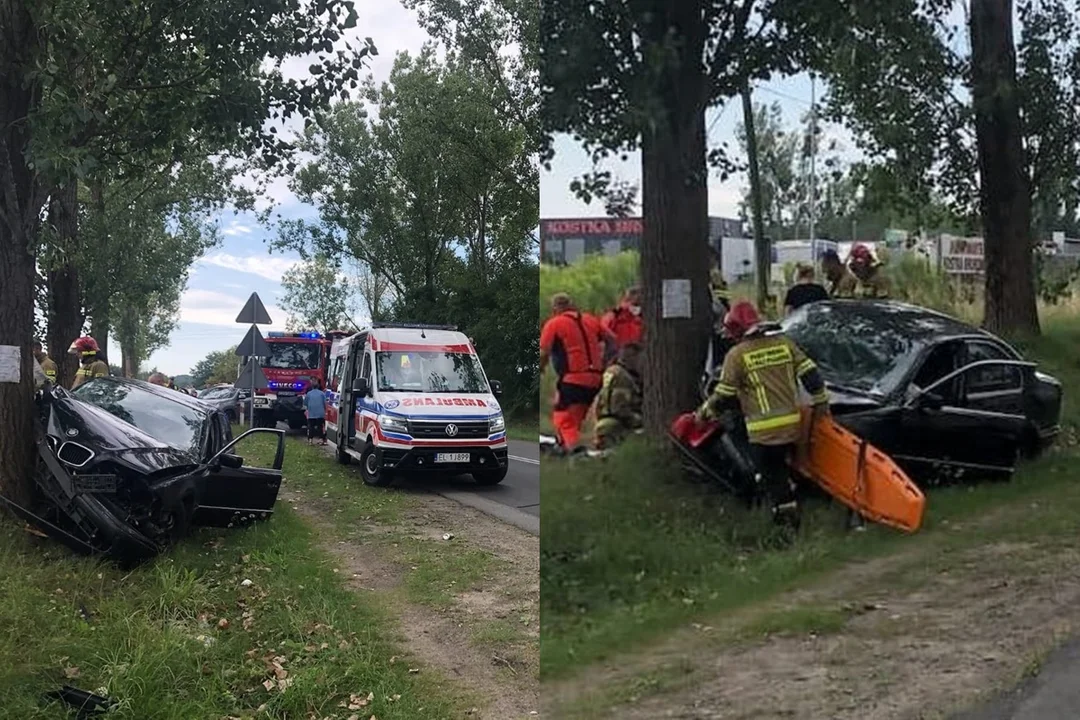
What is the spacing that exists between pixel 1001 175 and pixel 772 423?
385 mm

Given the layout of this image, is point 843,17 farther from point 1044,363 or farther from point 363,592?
point 363,592

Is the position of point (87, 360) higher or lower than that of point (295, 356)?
higher

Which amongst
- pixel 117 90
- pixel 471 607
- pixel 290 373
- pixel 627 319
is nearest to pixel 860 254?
pixel 627 319

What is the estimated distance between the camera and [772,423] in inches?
36.4

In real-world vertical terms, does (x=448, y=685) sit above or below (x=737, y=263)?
below

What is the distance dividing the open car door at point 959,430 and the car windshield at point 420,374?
7979mm

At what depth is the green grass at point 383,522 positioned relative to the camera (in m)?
6.41

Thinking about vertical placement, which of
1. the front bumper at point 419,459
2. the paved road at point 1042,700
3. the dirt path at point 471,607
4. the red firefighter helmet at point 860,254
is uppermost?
the red firefighter helmet at point 860,254

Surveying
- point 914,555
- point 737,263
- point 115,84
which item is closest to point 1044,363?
point 914,555

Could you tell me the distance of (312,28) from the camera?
234 inches

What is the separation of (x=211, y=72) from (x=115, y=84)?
0.59 m

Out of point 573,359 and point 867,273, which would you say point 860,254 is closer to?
point 867,273

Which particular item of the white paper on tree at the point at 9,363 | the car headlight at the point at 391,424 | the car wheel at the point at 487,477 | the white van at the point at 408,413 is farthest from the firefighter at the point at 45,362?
the car wheel at the point at 487,477

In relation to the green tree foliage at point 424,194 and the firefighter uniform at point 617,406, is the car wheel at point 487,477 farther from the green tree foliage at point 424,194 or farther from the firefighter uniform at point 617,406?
the firefighter uniform at point 617,406
